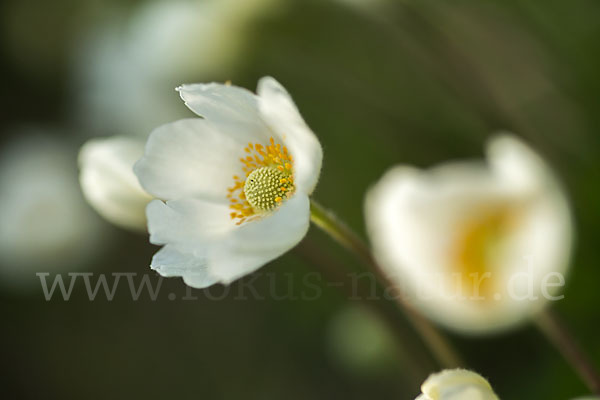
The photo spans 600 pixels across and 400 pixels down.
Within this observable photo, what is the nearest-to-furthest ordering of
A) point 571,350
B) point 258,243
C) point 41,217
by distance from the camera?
point 258,243, point 571,350, point 41,217

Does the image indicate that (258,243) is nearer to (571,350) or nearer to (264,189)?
(264,189)

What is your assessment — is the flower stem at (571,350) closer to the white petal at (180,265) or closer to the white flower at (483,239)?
the white flower at (483,239)

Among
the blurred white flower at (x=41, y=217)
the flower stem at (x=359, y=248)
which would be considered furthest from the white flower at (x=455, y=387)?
the blurred white flower at (x=41, y=217)

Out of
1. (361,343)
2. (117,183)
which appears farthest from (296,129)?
(361,343)

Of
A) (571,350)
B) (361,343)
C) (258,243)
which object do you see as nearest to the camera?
(258,243)

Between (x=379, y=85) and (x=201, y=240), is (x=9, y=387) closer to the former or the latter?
(x=379, y=85)

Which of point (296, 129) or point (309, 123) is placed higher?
point (296, 129)

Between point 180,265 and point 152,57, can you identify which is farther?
point 152,57
